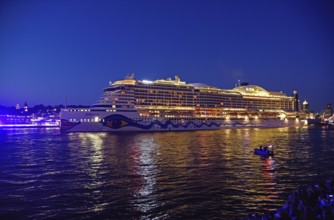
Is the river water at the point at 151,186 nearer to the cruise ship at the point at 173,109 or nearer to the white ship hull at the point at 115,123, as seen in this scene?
the white ship hull at the point at 115,123

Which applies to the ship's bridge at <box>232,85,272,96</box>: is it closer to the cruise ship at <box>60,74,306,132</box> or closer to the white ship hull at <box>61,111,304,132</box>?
the cruise ship at <box>60,74,306,132</box>

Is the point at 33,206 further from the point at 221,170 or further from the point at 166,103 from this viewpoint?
the point at 166,103

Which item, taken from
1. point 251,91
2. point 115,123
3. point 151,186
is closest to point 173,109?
point 115,123

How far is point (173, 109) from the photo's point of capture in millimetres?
101188

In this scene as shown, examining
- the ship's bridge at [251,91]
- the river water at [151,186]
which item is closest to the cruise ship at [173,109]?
the ship's bridge at [251,91]

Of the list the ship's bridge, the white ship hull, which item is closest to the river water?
the white ship hull

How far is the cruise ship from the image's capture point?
8275 centimetres

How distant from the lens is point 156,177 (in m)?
24.0

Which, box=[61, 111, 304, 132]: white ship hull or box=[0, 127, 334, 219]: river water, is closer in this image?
box=[0, 127, 334, 219]: river water

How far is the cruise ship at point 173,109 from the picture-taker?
8275cm

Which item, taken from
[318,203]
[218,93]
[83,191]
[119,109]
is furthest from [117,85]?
[318,203]

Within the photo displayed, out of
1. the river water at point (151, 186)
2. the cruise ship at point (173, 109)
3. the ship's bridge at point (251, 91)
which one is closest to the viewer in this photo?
the river water at point (151, 186)

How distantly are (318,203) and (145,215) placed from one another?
7963 millimetres

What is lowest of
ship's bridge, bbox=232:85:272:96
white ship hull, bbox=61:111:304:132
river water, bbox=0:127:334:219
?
river water, bbox=0:127:334:219
